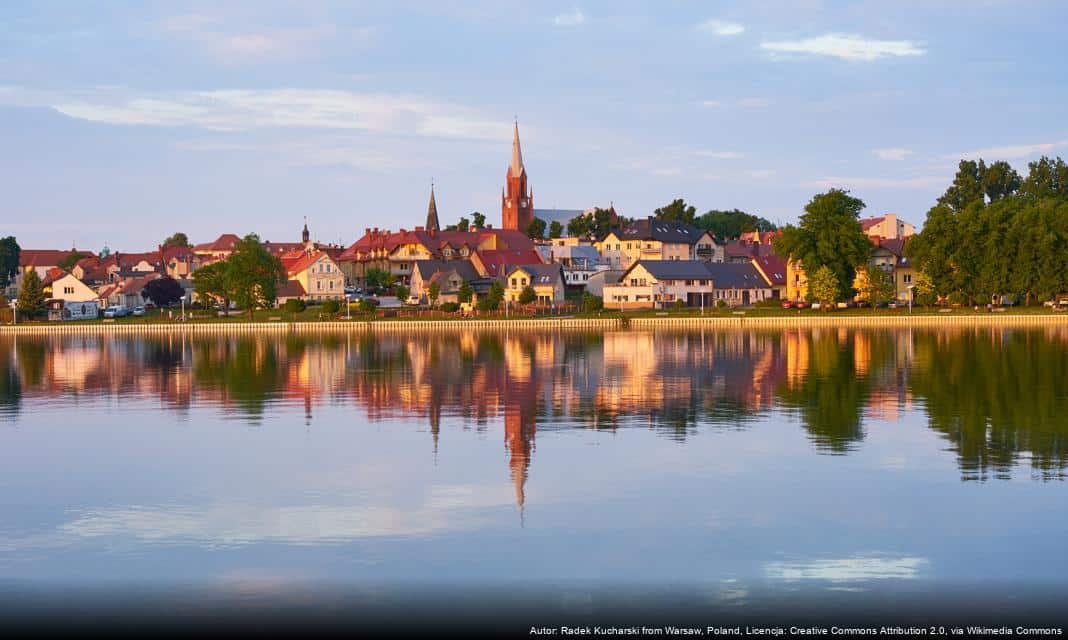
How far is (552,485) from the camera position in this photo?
24.2 m

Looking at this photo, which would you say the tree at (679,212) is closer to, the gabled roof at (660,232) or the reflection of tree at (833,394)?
the gabled roof at (660,232)

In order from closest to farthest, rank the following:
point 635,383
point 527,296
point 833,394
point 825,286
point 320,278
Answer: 1. point 833,394
2. point 635,383
3. point 825,286
4. point 527,296
5. point 320,278

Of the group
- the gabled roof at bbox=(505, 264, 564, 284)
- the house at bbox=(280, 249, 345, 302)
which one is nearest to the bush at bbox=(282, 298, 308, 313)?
the house at bbox=(280, 249, 345, 302)

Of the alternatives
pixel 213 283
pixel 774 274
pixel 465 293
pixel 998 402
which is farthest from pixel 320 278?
pixel 998 402

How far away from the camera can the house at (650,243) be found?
154 m

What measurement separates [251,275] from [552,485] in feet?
327

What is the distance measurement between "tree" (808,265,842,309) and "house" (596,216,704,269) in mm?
40543

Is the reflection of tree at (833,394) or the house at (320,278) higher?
the house at (320,278)

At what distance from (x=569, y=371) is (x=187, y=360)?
25936mm

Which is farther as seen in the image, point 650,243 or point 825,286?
point 650,243

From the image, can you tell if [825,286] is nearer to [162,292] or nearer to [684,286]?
[684,286]

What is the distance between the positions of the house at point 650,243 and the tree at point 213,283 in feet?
168

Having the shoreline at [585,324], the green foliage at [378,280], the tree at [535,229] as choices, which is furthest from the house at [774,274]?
the tree at [535,229]

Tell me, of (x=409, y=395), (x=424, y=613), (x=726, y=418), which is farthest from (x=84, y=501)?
(x=409, y=395)
